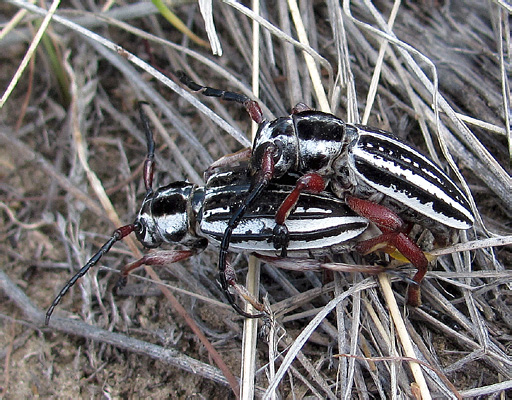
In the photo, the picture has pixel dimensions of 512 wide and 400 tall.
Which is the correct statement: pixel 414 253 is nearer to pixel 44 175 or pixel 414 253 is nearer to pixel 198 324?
pixel 198 324

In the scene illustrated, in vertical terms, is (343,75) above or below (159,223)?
above

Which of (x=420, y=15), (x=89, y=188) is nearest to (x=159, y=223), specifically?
(x=89, y=188)

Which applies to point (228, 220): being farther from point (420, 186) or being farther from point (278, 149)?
point (420, 186)

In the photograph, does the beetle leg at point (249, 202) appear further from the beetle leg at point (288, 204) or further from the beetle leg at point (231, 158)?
the beetle leg at point (231, 158)

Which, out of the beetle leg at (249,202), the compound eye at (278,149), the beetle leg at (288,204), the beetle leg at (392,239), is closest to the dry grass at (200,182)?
the beetle leg at (392,239)

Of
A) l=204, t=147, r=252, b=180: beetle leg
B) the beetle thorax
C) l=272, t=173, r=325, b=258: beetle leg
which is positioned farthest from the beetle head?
l=272, t=173, r=325, b=258: beetle leg

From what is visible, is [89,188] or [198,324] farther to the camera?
[89,188]

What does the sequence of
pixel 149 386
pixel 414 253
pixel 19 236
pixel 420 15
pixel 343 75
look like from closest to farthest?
pixel 414 253 < pixel 149 386 < pixel 343 75 < pixel 19 236 < pixel 420 15
